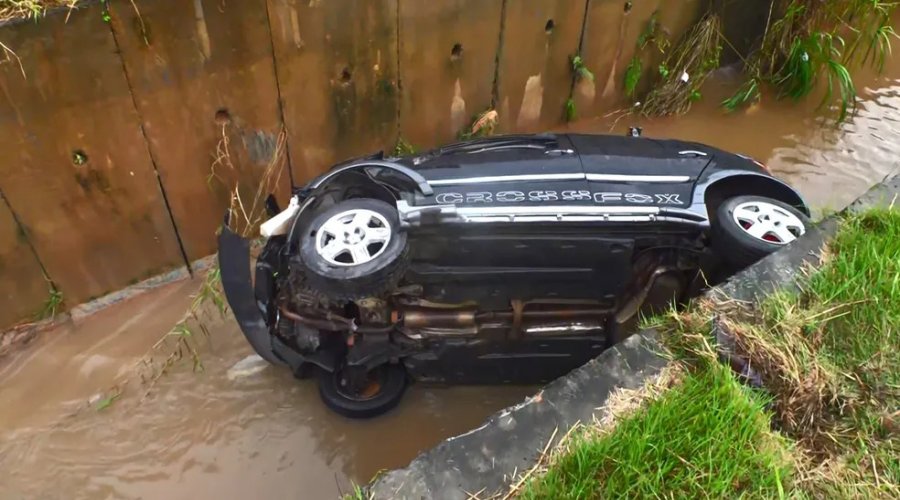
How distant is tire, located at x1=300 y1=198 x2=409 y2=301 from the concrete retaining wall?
1.35 meters

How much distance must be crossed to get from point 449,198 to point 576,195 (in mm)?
597

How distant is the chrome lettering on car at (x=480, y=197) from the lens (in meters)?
3.20

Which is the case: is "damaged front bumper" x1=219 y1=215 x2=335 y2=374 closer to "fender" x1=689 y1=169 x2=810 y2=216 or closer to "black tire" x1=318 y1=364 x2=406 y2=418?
"black tire" x1=318 y1=364 x2=406 y2=418

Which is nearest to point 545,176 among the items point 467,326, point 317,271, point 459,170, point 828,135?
point 459,170

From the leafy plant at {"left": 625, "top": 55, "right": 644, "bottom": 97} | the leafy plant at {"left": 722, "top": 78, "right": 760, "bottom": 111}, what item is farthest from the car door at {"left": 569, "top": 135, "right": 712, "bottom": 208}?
the leafy plant at {"left": 722, "top": 78, "right": 760, "bottom": 111}

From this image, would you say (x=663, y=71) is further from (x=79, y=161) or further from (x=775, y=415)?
(x=79, y=161)

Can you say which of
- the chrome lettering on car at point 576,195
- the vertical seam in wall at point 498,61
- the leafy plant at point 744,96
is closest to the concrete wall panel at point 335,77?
the vertical seam in wall at point 498,61

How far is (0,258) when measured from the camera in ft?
12.7

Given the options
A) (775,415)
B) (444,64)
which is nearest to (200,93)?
(444,64)

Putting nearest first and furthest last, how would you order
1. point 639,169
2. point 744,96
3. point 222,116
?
point 639,169, point 222,116, point 744,96

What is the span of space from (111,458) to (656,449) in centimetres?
295

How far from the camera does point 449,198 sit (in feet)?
10.5

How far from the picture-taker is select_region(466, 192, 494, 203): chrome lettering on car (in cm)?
320

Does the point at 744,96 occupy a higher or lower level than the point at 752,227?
lower
